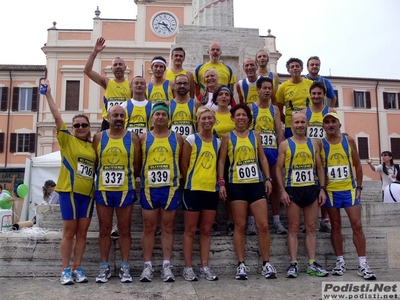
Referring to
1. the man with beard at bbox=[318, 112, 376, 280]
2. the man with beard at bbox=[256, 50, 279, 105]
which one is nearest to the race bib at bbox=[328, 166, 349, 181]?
the man with beard at bbox=[318, 112, 376, 280]

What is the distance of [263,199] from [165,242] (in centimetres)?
124

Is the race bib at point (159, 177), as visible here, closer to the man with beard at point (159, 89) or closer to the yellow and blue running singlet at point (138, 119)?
the yellow and blue running singlet at point (138, 119)

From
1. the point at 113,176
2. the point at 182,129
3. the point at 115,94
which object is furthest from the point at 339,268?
the point at 115,94

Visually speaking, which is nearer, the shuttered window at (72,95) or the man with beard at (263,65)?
the man with beard at (263,65)

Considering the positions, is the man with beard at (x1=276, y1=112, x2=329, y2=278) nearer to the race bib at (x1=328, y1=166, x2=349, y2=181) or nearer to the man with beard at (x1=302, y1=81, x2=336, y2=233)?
the race bib at (x1=328, y1=166, x2=349, y2=181)

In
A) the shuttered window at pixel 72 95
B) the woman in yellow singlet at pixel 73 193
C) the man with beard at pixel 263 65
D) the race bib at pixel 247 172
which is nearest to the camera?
the woman in yellow singlet at pixel 73 193

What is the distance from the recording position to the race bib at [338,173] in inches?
206

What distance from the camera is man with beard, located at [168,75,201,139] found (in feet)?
19.2

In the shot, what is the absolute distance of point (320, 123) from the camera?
6156mm

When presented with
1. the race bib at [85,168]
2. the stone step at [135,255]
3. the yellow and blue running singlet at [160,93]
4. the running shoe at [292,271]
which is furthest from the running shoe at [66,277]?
the yellow and blue running singlet at [160,93]

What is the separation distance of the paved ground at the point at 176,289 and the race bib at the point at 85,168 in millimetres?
1206

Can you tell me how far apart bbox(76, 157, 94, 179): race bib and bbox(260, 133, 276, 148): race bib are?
233 cm

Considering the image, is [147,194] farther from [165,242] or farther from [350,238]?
[350,238]

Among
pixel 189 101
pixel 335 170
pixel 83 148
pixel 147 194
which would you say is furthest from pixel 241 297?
pixel 189 101
